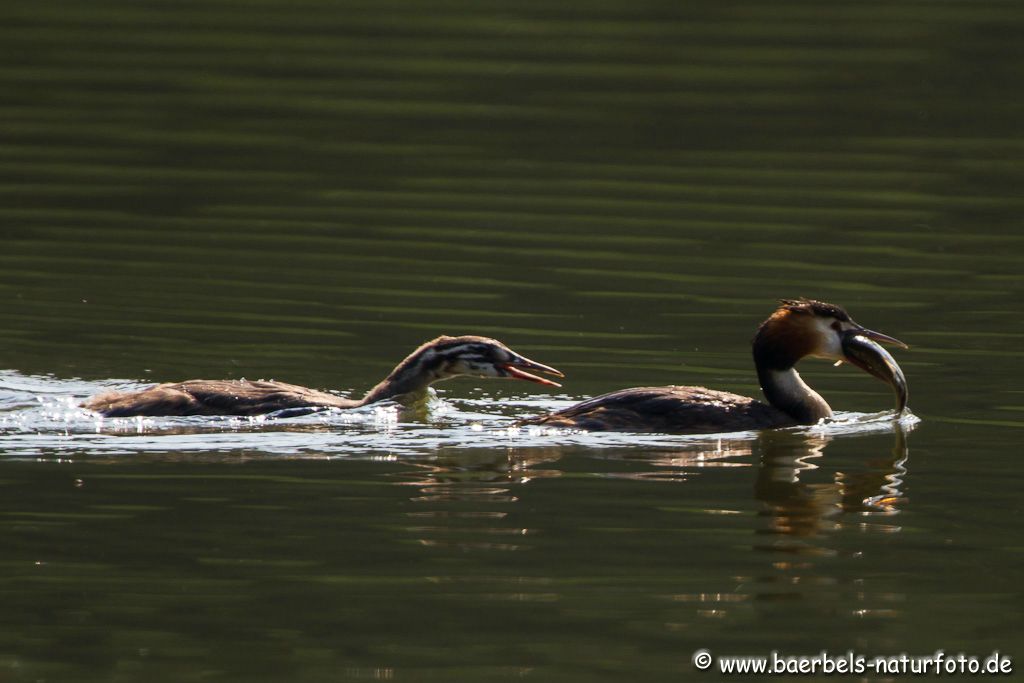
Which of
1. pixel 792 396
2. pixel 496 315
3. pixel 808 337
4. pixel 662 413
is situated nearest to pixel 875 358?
pixel 808 337

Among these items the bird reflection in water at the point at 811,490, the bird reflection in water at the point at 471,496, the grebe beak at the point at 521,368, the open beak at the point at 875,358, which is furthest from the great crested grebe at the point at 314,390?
the open beak at the point at 875,358

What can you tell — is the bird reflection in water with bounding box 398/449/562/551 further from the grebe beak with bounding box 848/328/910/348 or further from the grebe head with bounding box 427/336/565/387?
the grebe beak with bounding box 848/328/910/348

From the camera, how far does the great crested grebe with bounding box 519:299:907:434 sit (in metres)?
13.5

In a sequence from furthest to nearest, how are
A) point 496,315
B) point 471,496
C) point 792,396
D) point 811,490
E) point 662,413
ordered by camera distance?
point 496,315
point 792,396
point 662,413
point 811,490
point 471,496

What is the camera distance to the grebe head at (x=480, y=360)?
14352mm

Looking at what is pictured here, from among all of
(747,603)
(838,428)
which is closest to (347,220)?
(838,428)

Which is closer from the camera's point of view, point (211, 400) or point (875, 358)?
point (211, 400)

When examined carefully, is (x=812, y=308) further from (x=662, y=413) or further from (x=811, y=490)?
(x=811, y=490)

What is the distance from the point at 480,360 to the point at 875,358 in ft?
8.35

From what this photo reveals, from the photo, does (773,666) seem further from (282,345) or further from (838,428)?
(282,345)

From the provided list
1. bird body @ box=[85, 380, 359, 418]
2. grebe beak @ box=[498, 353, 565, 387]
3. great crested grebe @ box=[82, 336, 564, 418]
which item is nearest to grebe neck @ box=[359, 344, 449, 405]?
A: great crested grebe @ box=[82, 336, 564, 418]

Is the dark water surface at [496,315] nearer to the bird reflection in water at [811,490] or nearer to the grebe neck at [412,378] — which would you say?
the bird reflection in water at [811,490]

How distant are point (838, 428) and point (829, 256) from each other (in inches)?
196

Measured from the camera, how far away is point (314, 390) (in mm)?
14797
